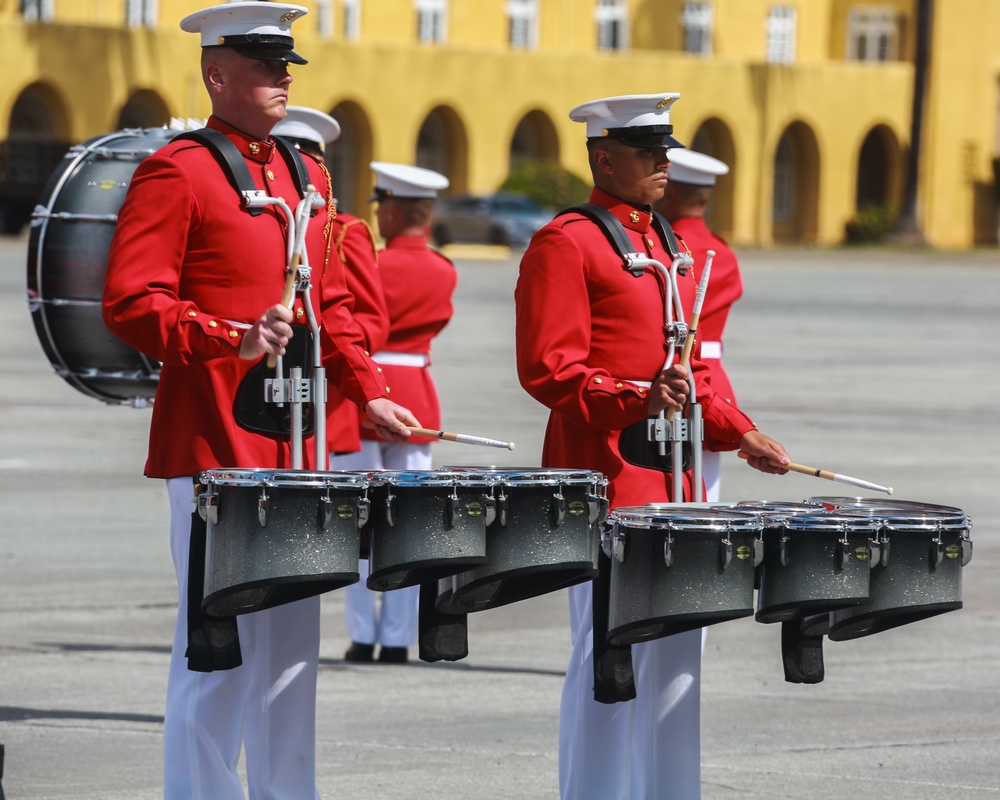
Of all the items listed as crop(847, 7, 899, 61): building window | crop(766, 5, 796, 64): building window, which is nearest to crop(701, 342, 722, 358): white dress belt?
crop(766, 5, 796, 64): building window

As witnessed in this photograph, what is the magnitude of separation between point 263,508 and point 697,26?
61803mm

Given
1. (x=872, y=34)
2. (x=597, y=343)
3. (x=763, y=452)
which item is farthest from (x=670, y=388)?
(x=872, y=34)

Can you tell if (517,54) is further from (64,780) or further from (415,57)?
(64,780)

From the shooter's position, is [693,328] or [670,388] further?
[693,328]

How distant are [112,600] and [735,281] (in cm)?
327

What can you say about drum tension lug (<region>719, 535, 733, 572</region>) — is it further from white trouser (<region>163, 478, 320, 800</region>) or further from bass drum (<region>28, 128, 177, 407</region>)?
bass drum (<region>28, 128, 177, 407</region>)

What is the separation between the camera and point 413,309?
30.6ft

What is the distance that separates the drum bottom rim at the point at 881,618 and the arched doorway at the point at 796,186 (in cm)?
6182

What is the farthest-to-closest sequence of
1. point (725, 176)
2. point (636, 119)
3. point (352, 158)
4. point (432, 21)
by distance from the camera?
point (725, 176) < point (432, 21) < point (352, 158) < point (636, 119)

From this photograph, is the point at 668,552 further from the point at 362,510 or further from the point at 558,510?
the point at 362,510

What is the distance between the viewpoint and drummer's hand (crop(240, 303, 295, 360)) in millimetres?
4988

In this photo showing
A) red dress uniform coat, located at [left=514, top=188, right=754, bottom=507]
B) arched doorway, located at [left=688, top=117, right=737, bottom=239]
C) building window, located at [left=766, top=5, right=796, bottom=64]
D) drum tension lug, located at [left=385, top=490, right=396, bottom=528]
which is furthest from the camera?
building window, located at [left=766, top=5, right=796, bottom=64]

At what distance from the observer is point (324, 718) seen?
7.81 metres

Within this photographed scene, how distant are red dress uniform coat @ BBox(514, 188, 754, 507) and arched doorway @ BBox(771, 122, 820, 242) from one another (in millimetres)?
61332
